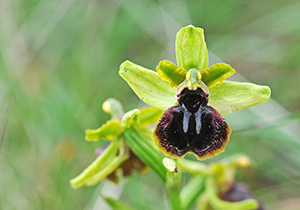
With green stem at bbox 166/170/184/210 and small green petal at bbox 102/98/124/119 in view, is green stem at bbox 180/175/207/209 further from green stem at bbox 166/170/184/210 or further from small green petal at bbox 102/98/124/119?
small green petal at bbox 102/98/124/119

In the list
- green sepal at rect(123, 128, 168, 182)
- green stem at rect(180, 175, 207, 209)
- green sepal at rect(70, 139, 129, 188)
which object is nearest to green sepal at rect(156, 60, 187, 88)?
green sepal at rect(123, 128, 168, 182)

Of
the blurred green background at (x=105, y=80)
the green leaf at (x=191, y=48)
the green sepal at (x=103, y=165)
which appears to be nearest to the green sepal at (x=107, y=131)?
the green sepal at (x=103, y=165)

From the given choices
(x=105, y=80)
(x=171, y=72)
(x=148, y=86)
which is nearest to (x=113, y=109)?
(x=148, y=86)

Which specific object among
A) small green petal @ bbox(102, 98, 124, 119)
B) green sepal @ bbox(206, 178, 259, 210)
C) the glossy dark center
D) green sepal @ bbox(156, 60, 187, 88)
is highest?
green sepal @ bbox(156, 60, 187, 88)

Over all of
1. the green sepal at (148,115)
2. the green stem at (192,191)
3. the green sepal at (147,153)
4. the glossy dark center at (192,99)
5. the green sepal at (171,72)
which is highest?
the green sepal at (171,72)

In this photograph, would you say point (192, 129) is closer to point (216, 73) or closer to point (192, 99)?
point (192, 99)

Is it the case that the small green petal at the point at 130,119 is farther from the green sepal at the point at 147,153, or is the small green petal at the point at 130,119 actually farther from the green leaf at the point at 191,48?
the green leaf at the point at 191,48

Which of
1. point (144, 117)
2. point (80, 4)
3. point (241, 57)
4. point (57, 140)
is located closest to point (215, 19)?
point (241, 57)

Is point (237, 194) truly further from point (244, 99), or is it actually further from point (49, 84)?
point (49, 84)
